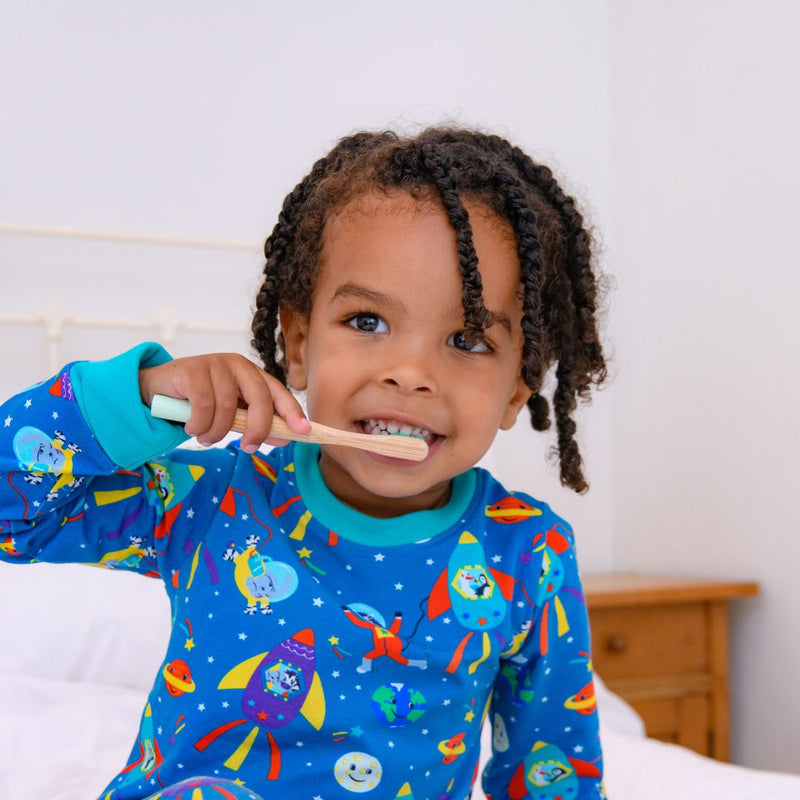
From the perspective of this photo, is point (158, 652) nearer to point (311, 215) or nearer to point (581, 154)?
point (311, 215)

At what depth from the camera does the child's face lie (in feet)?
2.90

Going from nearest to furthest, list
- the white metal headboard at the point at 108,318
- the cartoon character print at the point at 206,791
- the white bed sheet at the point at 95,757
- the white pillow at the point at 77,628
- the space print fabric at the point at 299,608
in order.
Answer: the cartoon character print at the point at 206,791 < the space print fabric at the point at 299,608 < the white bed sheet at the point at 95,757 < the white pillow at the point at 77,628 < the white metal headboard at the point at 108,318

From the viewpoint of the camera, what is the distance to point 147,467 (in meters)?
0.89

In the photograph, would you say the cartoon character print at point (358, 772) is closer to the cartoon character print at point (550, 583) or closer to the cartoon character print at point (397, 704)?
the cartoon character print at point (397, 704)

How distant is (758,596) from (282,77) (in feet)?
4.80

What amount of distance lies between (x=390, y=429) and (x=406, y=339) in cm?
8

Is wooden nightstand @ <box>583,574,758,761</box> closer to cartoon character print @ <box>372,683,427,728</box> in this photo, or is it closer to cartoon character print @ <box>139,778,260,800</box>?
cartoon character print @ <box>372,683,427,728</box>

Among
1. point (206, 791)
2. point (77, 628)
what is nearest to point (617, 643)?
point (77, 628)

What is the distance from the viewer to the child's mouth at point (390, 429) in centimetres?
90

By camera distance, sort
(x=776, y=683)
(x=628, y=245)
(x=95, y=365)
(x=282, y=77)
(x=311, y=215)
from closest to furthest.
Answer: (x=95, y=365) < (x=311, y=215) < (x=776, y=683) < (x=282, y=77) < (x=628, y=245)

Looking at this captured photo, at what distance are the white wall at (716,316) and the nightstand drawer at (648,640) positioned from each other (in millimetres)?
131

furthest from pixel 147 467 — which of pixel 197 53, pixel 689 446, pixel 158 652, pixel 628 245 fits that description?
pixel 628 245

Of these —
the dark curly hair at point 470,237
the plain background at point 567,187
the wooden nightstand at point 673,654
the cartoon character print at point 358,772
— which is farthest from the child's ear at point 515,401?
the wooden nightstand at point 673,654

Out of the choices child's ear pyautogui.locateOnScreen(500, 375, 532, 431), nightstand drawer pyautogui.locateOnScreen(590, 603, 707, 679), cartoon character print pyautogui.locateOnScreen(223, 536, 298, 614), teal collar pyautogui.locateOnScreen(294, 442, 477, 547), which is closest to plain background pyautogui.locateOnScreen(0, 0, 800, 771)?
nightstand drawer pyautogui.locateOnScreen(590, 603, 707, 679)
